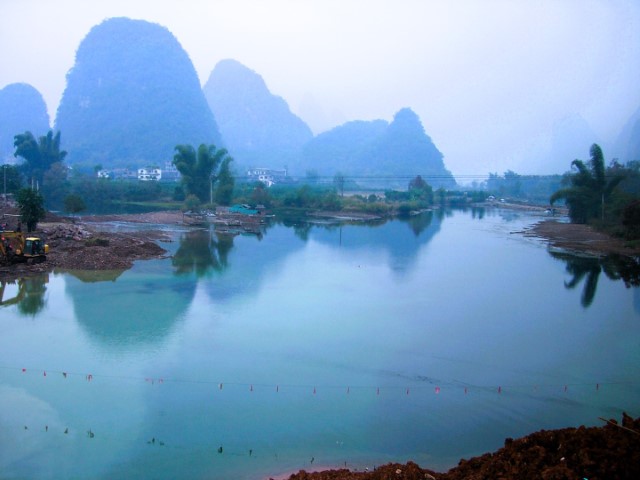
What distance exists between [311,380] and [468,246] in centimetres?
1484

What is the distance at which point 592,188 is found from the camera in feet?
83.9

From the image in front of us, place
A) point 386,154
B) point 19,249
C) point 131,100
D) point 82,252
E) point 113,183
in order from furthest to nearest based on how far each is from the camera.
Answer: point 386,154 < point 131,100 < point 113,183 < point 82,252 < point 19,249

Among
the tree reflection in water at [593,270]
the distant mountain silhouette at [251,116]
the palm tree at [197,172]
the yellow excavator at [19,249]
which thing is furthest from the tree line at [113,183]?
the distant mountain silhouette at [251,116]

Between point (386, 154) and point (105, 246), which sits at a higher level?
point (386, 154)

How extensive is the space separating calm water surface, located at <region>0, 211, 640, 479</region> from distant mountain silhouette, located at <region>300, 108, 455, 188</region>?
71.3 meters

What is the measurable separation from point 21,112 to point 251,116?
40885mm

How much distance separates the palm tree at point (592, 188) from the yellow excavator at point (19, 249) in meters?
21.6

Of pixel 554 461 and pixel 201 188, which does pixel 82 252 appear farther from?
pixel 201 188

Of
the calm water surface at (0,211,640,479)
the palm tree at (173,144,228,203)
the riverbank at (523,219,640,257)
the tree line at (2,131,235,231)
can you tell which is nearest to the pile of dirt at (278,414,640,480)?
the calm water surface at (0,211,640,479)

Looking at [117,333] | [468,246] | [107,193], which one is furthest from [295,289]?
[107,193]

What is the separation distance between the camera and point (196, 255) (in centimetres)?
1550

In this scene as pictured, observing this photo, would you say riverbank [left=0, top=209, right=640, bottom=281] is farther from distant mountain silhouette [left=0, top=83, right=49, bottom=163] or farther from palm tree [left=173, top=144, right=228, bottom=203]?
distant mountain silhouette [left=0, top=83, right=49, bottom=163]

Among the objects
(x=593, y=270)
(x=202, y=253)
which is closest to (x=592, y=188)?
(x=593, y=270)

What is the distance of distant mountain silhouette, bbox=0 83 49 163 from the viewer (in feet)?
282
